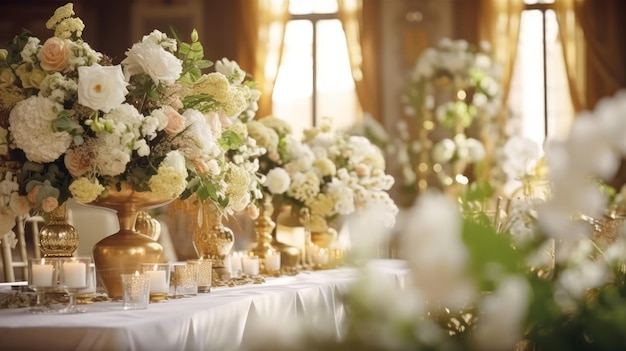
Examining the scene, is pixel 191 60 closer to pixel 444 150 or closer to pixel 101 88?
pixel 101 88

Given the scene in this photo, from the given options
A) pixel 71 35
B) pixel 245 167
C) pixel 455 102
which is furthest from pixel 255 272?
pixel 455 102

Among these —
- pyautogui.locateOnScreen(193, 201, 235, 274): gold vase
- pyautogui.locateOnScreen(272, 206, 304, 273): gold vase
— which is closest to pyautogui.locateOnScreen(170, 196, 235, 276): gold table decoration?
pyautogui.locateOnScreen(193, 201, 235, 274): gold vase

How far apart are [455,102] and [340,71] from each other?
61.0 inches

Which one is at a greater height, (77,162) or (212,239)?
(77,162)

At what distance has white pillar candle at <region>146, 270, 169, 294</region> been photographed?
2545 millimetres

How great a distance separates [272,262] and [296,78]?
24.6ft

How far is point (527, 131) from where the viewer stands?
10.8m

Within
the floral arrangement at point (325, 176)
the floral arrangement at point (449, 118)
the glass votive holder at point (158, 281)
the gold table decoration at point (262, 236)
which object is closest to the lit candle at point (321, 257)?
the floral arrangement at point (325, 176)

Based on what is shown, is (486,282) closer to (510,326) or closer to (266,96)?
(510,326)

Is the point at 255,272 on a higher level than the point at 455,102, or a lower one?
lower

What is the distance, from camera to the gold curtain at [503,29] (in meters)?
10.6

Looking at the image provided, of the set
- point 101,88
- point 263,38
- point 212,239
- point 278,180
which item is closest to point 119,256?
point 101,88

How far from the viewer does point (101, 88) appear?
8.05ft

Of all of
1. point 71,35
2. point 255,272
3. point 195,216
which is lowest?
point 255,272
